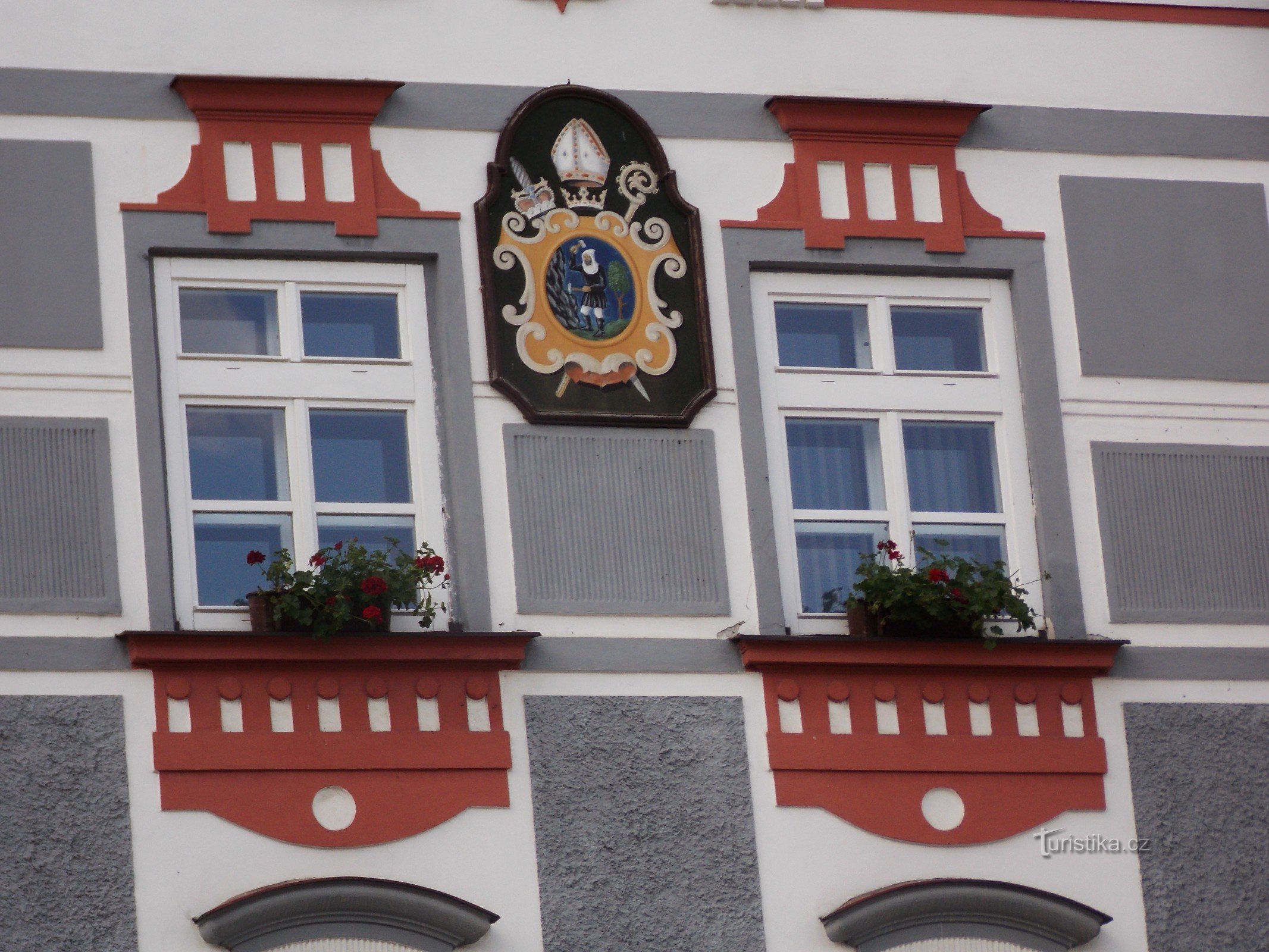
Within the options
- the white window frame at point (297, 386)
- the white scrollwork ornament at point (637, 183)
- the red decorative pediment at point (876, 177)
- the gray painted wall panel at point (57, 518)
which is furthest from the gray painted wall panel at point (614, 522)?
the gray painted wall panel at point (57, 518)

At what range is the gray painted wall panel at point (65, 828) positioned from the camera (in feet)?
35.7

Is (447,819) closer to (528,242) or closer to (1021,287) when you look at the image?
(528,242)

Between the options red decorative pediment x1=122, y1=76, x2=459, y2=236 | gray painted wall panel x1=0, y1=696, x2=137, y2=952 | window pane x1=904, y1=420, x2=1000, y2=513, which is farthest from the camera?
window pane x1=904, y1=420, x2=1000, y2=513

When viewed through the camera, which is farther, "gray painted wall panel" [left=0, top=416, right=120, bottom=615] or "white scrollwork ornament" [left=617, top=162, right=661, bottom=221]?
"white scrollwork ornament" [left=617, top=162, right=661, bottom=221]

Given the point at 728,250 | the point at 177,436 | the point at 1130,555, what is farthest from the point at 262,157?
the point at 1130,555

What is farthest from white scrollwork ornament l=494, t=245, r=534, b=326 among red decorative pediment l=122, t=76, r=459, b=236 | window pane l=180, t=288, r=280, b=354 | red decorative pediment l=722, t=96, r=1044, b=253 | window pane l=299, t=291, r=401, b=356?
red decorative pediment l=722, t=96, r=1044, b=253

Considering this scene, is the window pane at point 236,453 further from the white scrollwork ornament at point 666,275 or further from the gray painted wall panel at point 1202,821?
the gray painted wall panel at point 1202,821

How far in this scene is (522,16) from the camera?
12.8 metres

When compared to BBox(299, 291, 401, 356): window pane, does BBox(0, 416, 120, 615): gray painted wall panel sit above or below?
below

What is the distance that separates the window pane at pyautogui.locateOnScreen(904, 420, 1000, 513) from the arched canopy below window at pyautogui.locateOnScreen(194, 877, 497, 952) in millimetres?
2938

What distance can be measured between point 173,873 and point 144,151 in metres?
3.16

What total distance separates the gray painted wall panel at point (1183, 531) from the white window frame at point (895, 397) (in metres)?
0.38

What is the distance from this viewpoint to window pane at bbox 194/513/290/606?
11.7 meters

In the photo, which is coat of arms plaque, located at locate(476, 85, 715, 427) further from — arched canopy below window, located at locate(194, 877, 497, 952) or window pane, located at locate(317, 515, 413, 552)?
arched canopy below window, located at locate(194, 877, 497, 952)
